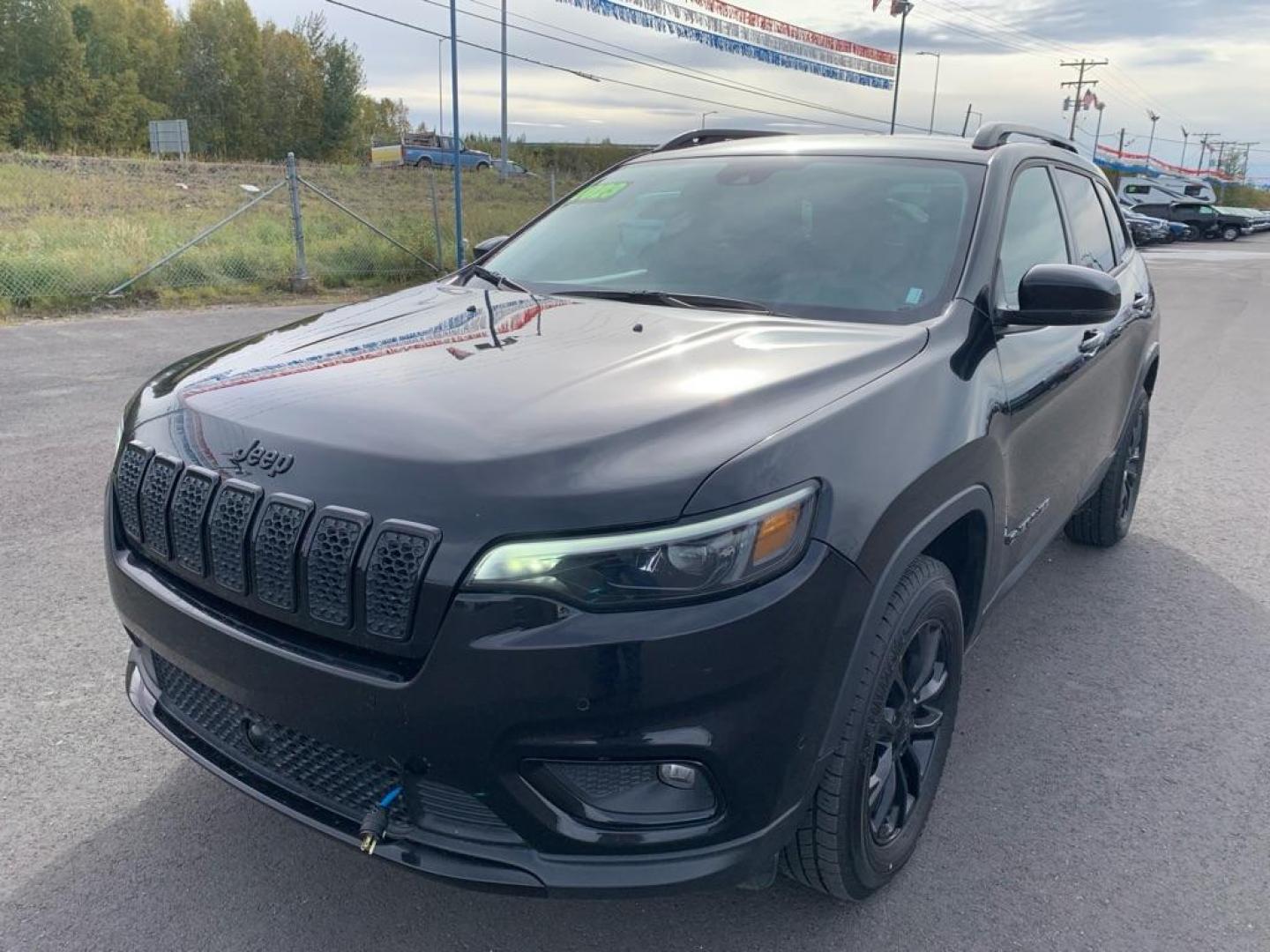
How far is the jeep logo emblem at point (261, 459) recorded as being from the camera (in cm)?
196

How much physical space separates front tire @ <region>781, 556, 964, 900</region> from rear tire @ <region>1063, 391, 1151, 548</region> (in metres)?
2.22

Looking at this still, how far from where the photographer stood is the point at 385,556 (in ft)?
5.92

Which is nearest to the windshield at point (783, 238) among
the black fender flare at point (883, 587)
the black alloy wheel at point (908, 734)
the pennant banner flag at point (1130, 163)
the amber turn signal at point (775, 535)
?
the black fender flare at point (883, 587)

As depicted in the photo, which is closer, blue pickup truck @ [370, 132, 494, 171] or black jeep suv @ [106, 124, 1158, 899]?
black jeep suv @ [106, 124, 1158, 899]

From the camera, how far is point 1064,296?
269cm

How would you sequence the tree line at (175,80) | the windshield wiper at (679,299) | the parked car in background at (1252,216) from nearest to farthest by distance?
the windshield wiper at (679,299) → the parked car in background at (1252,216) → the tree line at (175,80)

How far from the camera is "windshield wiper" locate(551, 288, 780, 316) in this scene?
113 inches

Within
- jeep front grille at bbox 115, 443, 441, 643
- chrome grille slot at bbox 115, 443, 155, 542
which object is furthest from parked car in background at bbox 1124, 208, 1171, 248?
jeep front grille at bbox 115, 443, 441, 643

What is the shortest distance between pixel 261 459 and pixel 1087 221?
3553 millimetres

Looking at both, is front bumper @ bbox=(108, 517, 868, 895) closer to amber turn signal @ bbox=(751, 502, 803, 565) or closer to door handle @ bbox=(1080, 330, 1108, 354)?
amber turn signal @ bbox=(751, 502, 803, 565)

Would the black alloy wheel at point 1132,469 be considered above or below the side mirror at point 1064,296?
below

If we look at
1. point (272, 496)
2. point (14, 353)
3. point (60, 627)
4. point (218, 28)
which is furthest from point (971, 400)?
point (218, 28)

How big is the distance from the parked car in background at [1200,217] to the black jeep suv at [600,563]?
4166cm

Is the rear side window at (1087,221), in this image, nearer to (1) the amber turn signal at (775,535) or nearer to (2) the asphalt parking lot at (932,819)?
(2) the asphalt parking lot at (932,819)
